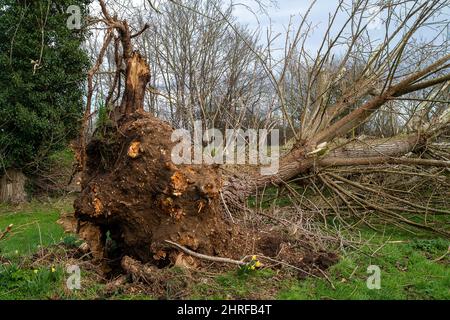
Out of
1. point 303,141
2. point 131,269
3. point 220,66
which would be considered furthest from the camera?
point 220,66

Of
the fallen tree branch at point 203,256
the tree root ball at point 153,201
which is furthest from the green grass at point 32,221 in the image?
the fallen tree branch at point 203,256

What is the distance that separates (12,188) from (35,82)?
8.89 feet

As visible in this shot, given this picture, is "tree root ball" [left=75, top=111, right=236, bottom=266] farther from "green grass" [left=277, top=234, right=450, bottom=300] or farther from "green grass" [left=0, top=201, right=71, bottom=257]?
"green grass" [left=0, top=201, right=71, bottom=257]

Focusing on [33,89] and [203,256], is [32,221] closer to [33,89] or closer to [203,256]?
[33,89]

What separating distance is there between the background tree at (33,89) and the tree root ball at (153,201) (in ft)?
20.0

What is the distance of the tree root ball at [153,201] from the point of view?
154 inches

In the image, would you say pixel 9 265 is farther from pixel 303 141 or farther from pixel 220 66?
pixel 220 66

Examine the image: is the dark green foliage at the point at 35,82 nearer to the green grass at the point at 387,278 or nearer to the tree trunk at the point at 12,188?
the tree trunk at the point at 12,188

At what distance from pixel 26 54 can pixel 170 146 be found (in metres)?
7.55

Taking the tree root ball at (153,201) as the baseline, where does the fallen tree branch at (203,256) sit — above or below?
below

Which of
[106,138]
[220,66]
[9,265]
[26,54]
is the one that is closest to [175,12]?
[220,66]

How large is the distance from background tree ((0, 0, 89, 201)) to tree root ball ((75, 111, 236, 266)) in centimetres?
610

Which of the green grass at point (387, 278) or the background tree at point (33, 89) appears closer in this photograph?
the green grass at point (387, 278)

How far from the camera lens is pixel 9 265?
3721 mm
